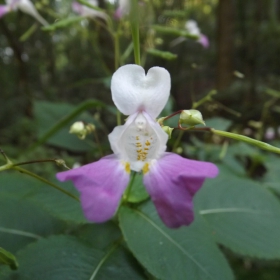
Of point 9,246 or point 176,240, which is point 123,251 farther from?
point 9,246

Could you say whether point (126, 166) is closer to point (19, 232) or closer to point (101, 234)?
point (101, 234)

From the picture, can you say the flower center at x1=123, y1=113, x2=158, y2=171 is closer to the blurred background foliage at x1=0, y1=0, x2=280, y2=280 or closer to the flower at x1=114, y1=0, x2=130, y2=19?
the flower at x1=114, y1=0, x2=130, y2=19

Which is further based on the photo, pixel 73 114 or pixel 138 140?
pixel 73 114

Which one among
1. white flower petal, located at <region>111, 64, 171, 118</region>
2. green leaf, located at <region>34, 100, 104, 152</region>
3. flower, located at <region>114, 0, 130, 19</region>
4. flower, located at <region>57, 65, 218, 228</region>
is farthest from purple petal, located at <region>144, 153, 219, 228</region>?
green leaf, located at <region>34, 100, 104, 152</region>

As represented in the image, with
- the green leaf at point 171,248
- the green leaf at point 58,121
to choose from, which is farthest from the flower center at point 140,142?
the green leaf at point 58,121

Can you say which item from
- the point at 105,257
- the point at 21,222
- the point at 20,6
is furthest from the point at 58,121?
the point at 105,257

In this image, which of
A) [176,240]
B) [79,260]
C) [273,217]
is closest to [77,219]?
[79,260]

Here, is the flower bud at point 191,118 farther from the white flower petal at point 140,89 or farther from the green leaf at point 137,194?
the green leaf at point 137,194
